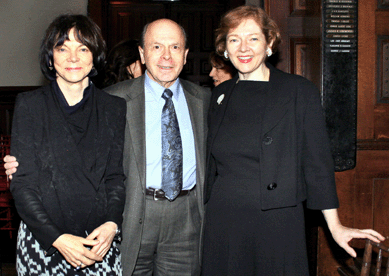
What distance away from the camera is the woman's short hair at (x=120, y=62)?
9.84ft

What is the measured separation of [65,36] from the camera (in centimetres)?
174

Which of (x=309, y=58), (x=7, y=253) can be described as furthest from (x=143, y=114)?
(x=7, y=253)

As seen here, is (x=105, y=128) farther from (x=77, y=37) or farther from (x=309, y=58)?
(x=309, y=58)

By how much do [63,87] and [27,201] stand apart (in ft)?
1.81

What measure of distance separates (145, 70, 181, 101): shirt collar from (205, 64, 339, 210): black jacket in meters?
0.63

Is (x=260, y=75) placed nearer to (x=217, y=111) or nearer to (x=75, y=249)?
(x=217, y=111)

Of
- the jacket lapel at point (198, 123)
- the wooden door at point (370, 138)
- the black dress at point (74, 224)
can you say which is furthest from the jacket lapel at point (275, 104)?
the wooden door at point (370, 138)

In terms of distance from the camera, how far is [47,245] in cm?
156

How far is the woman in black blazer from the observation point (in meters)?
1.86

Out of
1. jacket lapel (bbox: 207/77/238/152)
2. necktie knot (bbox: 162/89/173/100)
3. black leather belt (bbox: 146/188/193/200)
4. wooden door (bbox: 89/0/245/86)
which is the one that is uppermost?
wooden door (bbox: 89/0/245/86)

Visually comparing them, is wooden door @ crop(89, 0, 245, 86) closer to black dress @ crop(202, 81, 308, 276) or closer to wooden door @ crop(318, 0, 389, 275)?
wooden door @ crop(318, 0, 389, 275)

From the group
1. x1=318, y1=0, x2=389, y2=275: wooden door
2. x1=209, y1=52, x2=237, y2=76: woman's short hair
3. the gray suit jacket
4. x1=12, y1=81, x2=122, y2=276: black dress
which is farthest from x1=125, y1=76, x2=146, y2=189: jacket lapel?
x1=318, y1=0, x2=389, y2=275: wooden door

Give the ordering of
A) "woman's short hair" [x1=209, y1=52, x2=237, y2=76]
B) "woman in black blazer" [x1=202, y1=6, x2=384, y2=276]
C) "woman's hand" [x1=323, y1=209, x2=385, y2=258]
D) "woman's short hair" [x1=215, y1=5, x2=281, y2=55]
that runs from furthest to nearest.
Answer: "woman's short hair" [x1=209, y1=52, x2=237, y2=76]
"woman's short hair" [x1=215, y1=5, x2=281, y2=55]
"woman in black blazer" [x1=202, y1=6, x2=384, y2=276]
"woman's hand" [x1=323, y1=209, x2=385, y2=258]

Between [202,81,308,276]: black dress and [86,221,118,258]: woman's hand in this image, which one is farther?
[202,81,308,276]: black dress
